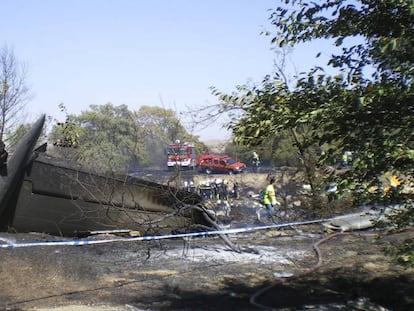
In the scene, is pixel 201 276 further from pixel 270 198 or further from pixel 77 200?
pixel 270 198

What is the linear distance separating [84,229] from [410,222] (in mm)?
7208

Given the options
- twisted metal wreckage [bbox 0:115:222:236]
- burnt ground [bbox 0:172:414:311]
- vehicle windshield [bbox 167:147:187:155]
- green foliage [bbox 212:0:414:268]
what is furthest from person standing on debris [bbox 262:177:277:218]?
green foliage [bbox 212:0:414:268]

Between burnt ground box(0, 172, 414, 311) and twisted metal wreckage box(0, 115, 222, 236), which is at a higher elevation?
twisted metal wreckage box(0, 115, 222, 236)

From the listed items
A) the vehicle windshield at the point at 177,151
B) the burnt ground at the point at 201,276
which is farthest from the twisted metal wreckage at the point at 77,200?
the vehicle windshield at the point at 177,151

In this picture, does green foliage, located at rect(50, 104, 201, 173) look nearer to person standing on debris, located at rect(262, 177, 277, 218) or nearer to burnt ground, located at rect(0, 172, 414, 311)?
burnt ground, located at rect(0, 172, 414, 311)

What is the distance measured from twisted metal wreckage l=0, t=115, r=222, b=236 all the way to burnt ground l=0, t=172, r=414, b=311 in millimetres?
465

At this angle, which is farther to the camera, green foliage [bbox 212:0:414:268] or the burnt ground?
the burnt ground

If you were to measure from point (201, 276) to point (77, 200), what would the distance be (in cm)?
362

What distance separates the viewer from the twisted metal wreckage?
8.91 meters

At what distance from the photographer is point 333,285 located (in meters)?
6.83

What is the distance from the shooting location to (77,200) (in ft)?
31.8

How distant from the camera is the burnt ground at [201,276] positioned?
586 cm

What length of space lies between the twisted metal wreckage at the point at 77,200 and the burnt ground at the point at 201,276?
465 millimetres

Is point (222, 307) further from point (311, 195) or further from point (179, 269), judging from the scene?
point (311, 195)
